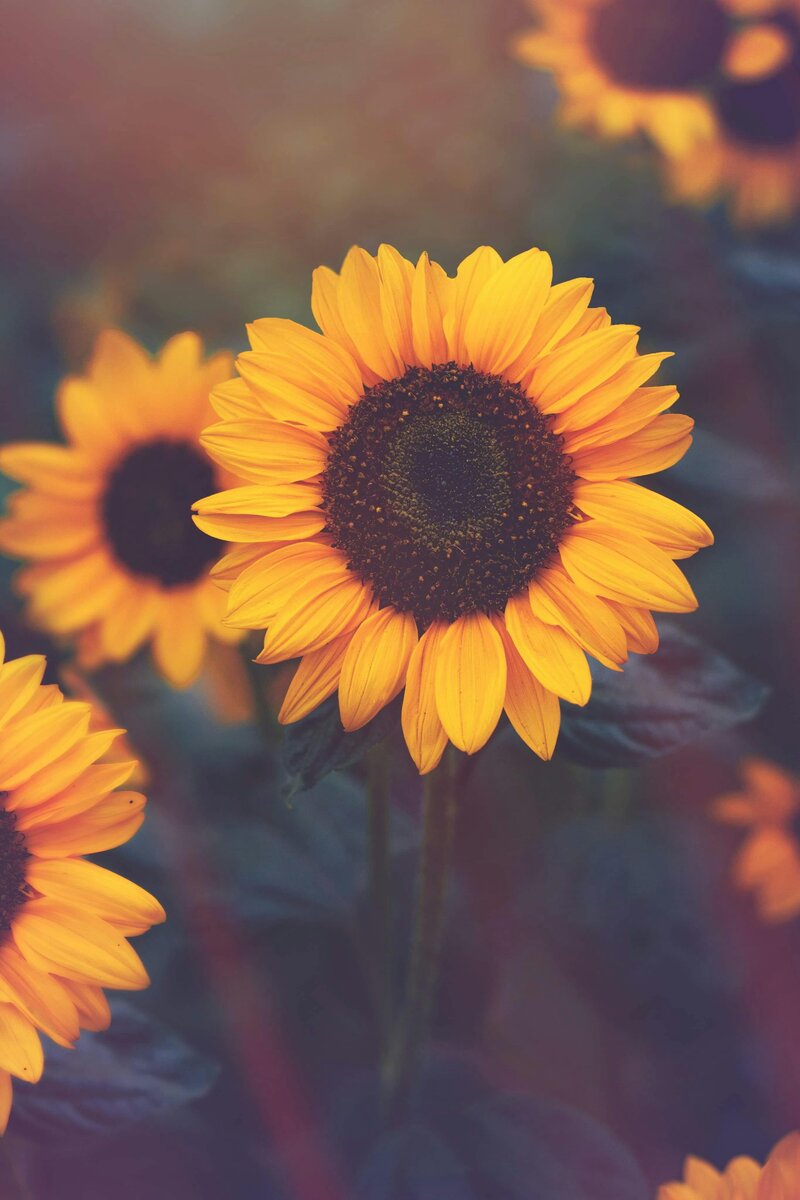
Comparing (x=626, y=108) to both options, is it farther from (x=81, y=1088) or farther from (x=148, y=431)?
(x=81, y=1088)

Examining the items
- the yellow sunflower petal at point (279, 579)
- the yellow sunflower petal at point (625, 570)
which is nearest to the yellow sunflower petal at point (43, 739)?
the yellow sunflower petal at point (279, 579)

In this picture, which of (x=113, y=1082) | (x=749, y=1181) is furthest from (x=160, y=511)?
(x=749, y=1181)

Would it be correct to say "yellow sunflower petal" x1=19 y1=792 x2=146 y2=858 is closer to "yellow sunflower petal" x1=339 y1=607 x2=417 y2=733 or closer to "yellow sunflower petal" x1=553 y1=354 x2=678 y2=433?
"yellow sunflower petal" x1=339 y1=607 x2=417 y2=733

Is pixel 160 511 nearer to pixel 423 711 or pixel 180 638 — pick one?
pixel 180 638

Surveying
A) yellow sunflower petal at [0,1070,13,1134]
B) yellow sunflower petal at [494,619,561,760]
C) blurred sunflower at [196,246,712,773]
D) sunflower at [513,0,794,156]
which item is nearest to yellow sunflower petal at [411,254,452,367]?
blurred sunflower at [196,246,712,773]

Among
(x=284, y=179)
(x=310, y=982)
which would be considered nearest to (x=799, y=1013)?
(x=310, y=982)

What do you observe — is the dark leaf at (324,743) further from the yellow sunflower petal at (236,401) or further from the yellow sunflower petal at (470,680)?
the yellow sunflower petal at (236,401)
